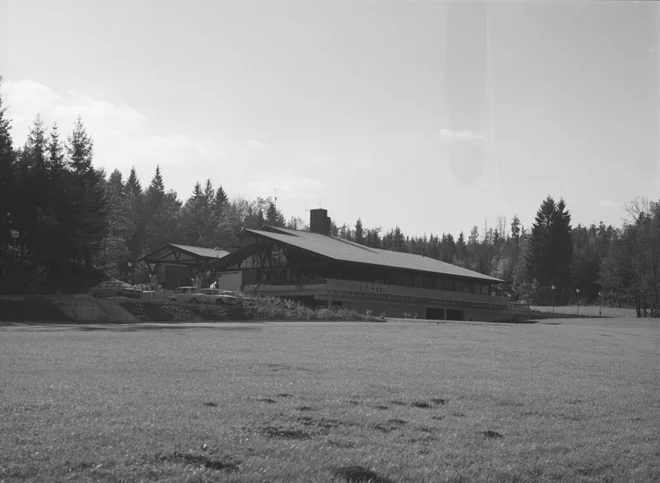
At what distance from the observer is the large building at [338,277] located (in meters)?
61.2

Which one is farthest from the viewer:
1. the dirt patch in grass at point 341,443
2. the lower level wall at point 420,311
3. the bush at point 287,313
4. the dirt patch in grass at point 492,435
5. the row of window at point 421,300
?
the lower level wall at point 420,311

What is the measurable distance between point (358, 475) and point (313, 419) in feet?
6.73

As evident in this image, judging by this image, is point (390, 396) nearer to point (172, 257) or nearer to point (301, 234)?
point (301, 234)

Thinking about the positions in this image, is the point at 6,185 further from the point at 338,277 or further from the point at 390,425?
the point at 390,425

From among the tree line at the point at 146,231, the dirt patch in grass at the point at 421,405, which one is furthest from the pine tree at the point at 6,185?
the dirt patch in grass at the point at 421,405

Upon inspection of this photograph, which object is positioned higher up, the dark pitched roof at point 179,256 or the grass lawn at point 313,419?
the dark pitched roof at point 179,256

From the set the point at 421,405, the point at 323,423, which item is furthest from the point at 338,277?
the point at 323,423

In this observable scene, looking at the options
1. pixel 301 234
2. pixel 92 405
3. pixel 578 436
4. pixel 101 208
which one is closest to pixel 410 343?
pixel 578 436

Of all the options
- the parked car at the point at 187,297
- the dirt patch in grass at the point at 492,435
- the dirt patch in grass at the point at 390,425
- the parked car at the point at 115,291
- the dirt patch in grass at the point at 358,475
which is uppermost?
the parked car at the point at 115,291

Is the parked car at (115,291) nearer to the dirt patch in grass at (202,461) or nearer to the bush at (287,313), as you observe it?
the bush at (287,313)

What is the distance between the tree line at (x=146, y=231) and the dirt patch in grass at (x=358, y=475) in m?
46.9

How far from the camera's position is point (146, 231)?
113 metres

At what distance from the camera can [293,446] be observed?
28.6 ft

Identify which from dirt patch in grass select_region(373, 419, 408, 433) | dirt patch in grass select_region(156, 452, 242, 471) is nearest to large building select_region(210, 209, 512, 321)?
dirt patch in grass select_region(373, 419, 408, 433)
